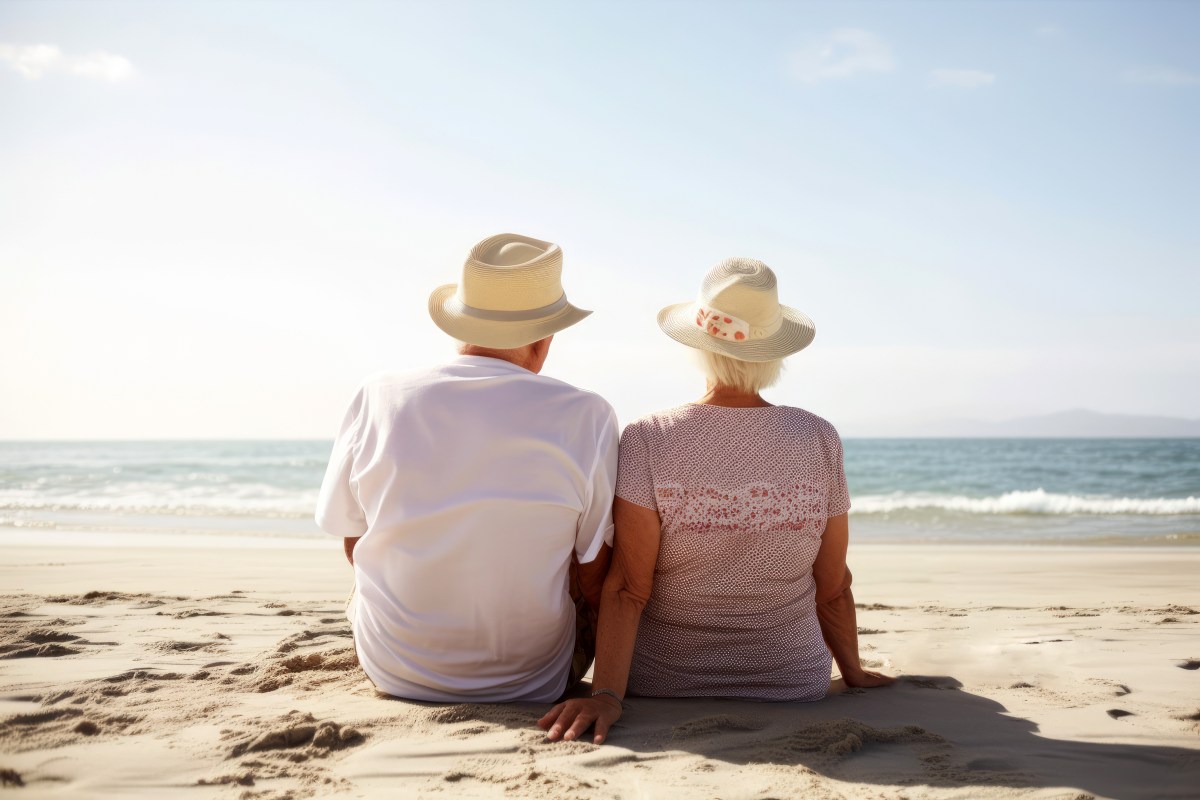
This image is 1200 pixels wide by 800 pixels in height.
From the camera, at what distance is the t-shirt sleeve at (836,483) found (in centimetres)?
298

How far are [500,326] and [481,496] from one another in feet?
1.82

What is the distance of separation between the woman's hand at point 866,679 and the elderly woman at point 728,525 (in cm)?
28

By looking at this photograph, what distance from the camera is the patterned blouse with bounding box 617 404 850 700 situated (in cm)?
290

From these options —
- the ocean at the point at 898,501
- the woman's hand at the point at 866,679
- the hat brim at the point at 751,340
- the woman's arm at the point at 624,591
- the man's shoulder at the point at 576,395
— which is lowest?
the ocean at the point at 898,501

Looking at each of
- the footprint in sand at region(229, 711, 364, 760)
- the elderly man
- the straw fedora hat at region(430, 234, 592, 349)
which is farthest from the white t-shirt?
the footprint in sand at region(229, 711, 364, 760)

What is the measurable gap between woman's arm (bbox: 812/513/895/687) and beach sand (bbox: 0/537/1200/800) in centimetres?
11

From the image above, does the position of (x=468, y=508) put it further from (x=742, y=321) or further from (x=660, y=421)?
(x=742, y=321)

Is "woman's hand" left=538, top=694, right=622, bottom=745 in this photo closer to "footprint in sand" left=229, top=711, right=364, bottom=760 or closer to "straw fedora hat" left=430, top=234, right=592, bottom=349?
"footprint in sand" left=229, top=711, right=364, bottom=760

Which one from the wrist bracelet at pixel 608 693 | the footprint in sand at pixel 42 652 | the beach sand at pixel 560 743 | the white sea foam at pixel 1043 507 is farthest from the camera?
the white sea foam at pixel 1043 507

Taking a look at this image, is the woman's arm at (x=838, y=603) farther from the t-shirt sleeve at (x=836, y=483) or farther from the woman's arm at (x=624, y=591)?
the woman's arm at (x=624, y=591)

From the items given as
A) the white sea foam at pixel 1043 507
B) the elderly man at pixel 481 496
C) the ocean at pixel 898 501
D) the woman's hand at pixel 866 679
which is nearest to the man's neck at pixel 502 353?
the elderly man at pixel 481 496

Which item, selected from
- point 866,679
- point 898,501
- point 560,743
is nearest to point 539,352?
point 560,743

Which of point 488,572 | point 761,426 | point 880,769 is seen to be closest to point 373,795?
point 488,572

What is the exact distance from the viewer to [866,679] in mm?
3451
